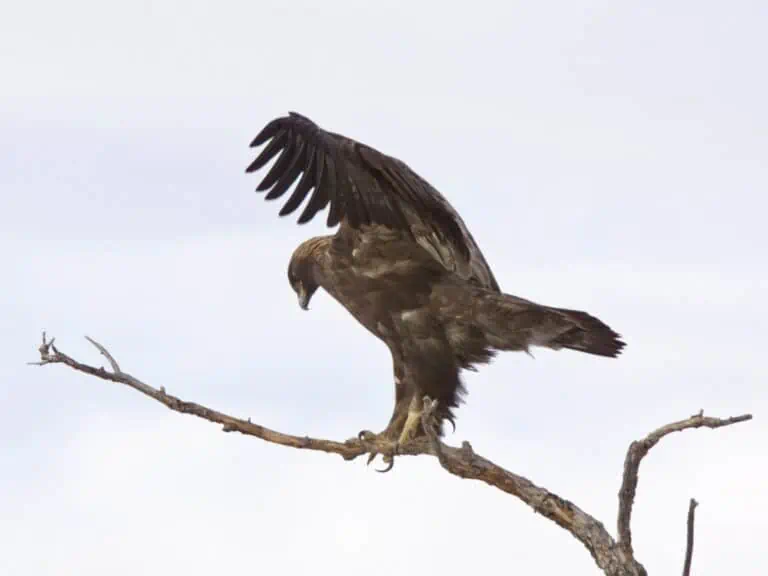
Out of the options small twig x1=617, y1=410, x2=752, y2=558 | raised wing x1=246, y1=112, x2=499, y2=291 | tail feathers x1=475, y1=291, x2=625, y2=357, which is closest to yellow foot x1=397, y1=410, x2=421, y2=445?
tail feathers x1=475, y1=291, x2=625, y2=357

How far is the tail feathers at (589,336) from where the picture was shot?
27.2 feet

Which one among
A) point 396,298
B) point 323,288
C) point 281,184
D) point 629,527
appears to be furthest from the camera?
point 323,288

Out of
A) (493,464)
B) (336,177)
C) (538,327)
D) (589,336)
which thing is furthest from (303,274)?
(493,464)

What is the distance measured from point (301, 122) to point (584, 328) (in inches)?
Result: 76.1

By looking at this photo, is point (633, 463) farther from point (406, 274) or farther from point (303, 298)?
point (303, 298)

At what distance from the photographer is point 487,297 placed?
8742mm

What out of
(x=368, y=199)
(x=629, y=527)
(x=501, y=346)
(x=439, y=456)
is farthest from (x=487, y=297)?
(x=629, y=527)

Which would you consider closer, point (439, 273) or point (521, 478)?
point (521, 478)

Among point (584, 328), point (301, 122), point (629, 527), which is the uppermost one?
point (301, 122)

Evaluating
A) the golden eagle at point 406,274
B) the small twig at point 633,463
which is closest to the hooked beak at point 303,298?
the golden eagle at point 406,274

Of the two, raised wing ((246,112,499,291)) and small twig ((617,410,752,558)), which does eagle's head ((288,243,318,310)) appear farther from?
small twig ((617,410,752,558))

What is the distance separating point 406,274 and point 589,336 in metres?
1.17

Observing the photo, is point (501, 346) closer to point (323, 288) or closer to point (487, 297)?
point (487, 297)

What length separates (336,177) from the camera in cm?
830
